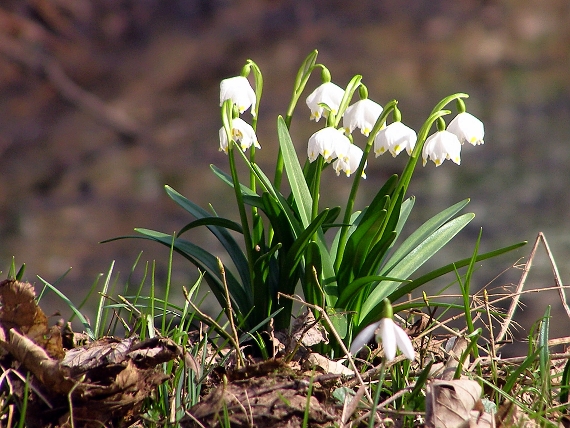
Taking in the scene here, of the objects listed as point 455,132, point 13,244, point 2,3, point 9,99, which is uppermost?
point 2,3

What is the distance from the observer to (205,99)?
6.66m

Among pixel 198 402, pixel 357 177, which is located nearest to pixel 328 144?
pixel 357 177

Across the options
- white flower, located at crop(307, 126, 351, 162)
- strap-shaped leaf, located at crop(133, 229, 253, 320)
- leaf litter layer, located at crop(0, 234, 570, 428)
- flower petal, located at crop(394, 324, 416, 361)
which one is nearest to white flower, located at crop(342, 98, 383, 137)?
white flower, located at crop(307, 126, 351, 162)

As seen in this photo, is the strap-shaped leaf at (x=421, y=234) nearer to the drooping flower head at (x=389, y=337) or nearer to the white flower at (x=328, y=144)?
the white flower at (x=328, y=144)

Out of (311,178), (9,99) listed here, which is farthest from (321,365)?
(9,99)

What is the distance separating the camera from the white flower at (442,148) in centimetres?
125

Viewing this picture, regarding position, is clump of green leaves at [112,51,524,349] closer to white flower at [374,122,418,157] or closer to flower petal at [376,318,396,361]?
white flower at [374,122,418,157]

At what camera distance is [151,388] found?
933 millimetres

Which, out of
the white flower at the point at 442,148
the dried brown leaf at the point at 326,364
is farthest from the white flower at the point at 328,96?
the dried brown leaf at the point at 326,364

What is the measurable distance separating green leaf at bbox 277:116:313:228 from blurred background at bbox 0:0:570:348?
12.6 ft

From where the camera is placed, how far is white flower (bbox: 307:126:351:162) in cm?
123

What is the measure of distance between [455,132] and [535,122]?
535 centimetres

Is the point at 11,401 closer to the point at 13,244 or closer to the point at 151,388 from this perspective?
the point at 151,388

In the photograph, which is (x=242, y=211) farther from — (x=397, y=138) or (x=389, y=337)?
(x=389, y=337)
